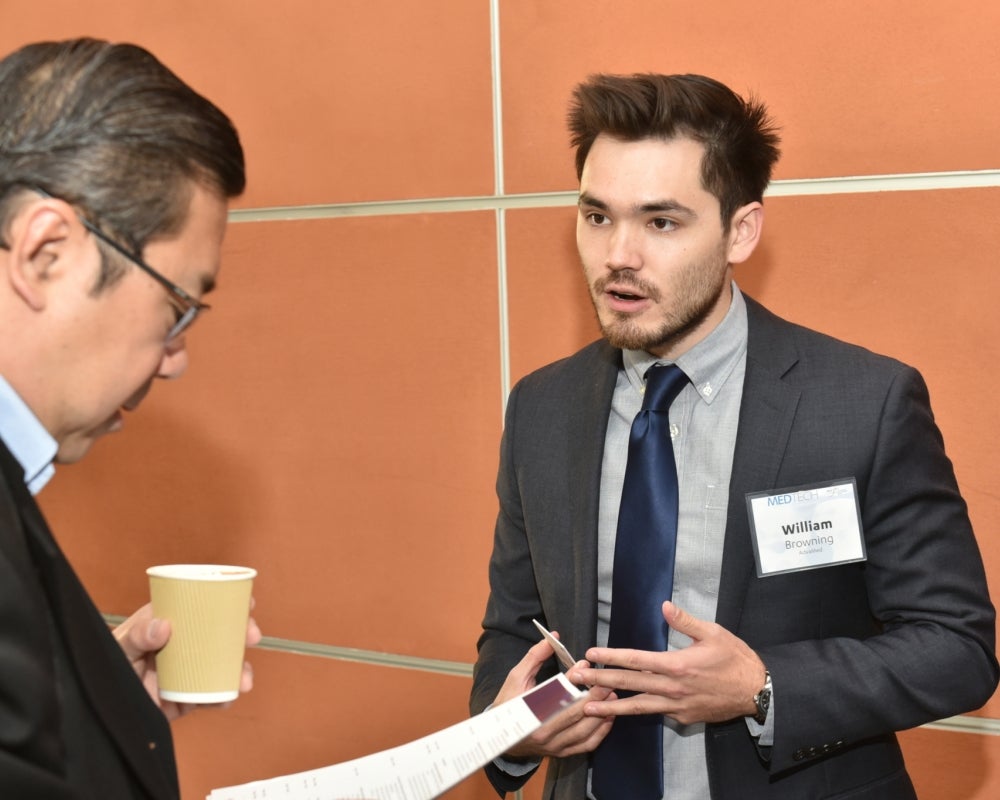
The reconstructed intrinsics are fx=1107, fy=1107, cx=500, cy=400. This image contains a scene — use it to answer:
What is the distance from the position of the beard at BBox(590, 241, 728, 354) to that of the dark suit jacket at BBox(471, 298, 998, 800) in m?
0.11

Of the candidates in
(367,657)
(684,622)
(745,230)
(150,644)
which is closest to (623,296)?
(745,230)

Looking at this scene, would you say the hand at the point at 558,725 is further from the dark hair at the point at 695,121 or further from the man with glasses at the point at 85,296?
the dark hair at the point at 695,121

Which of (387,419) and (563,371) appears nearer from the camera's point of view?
(563,371)

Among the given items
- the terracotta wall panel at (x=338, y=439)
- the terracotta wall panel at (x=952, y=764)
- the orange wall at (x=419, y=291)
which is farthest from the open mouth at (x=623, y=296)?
the terracotta wall panel at (x=952, y=764)

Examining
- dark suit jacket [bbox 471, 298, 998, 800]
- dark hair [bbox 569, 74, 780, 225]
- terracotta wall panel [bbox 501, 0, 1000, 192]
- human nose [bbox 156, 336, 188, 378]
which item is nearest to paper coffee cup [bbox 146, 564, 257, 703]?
human nose [bbox 156, 336, 188, 378]

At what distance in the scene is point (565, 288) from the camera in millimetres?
2355

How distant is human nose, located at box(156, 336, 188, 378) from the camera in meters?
1.19

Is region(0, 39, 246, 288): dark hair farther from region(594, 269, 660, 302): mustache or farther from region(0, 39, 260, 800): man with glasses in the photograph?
region(594, 269, 660, 302): mustache

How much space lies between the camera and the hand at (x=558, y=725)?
1.60m

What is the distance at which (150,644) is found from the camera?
1.25 metres

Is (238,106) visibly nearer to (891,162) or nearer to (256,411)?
(256,411)

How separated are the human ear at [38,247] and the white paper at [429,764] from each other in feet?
2.10

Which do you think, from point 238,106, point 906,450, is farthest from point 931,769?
point 238,106

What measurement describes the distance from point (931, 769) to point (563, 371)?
104cm
